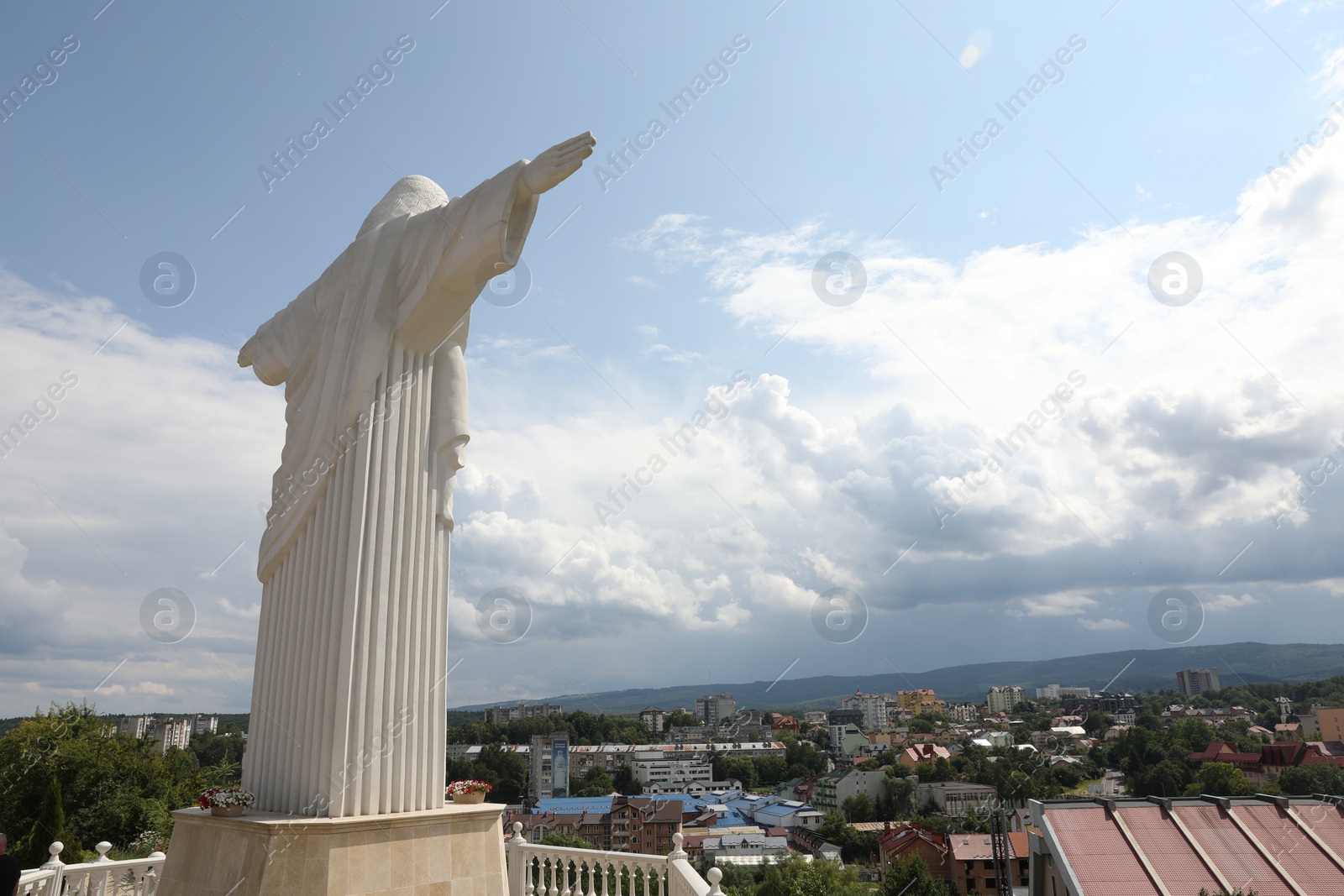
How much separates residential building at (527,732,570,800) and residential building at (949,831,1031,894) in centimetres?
2734

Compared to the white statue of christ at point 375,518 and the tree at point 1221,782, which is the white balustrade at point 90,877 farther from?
the tree at point 1221,782

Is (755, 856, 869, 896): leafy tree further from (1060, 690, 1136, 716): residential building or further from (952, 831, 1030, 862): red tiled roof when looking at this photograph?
(1060, 690, 1136, 716): residential building

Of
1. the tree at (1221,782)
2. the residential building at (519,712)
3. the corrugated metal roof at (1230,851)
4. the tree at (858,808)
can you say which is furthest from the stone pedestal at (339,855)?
the tree at (858,808)

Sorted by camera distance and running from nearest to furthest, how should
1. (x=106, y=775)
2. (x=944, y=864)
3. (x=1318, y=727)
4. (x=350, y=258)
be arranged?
(x=350, y=258)
(x=106, y=775)
(x=944, y=864)
(x=1318, y=727)

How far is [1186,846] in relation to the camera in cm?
1514

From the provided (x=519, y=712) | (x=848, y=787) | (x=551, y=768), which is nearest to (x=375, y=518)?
(x=551, y=768)

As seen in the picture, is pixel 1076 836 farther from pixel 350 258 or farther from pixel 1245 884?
pixel 350 258

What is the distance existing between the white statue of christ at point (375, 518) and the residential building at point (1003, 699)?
149 metres

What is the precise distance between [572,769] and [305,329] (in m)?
68.1

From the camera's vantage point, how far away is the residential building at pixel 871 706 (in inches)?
5221

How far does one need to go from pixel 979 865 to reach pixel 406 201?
177 feet

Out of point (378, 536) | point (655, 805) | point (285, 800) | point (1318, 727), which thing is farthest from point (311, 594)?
point (1318, 727)

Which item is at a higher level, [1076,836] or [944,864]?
[1076,836]

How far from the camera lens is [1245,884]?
1421 cm
